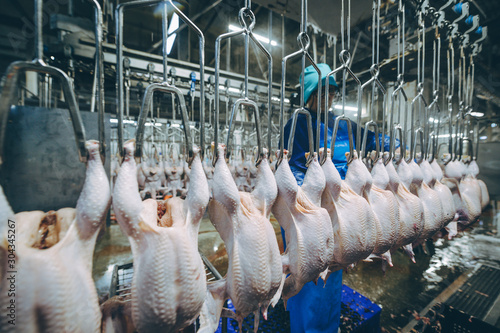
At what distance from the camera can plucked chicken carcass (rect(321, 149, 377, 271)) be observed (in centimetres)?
120

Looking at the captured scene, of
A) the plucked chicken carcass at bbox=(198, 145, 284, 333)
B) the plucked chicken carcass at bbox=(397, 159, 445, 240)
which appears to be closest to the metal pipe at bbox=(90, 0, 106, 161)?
the plucked chicken carcass at bbox=(198, 145, 284, 333)

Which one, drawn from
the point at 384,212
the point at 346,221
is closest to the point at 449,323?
the point at 384,212

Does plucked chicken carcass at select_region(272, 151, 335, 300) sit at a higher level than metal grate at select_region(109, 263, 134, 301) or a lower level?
higher

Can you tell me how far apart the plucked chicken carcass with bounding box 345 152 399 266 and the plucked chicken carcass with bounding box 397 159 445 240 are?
0.41m

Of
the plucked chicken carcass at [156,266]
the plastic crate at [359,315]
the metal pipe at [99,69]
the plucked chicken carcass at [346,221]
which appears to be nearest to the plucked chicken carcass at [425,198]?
the plucked chicken carcass at [346,221]

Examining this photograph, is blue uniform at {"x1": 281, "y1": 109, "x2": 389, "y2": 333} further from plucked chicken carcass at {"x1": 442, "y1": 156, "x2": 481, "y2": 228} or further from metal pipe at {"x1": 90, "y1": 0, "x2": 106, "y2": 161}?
plucked chicken carcass at {"x1": 442, "y1": 156, "x2": 481, "y2": 228}

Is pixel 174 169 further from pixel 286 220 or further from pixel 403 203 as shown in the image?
pixel 403 203

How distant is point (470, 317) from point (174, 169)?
15.3 feet

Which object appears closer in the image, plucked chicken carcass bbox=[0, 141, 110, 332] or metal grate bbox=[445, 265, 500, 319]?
plucked chicken carcass bbox=[0, 141, 110, 332]

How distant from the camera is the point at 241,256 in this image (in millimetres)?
916

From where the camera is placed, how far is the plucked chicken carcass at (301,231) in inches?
41.8

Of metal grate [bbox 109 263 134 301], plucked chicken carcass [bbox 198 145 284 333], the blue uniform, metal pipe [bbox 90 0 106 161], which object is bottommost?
the blue uniform

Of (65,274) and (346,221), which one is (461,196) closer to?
(346,221)

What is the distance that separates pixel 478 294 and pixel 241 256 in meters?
3.30
